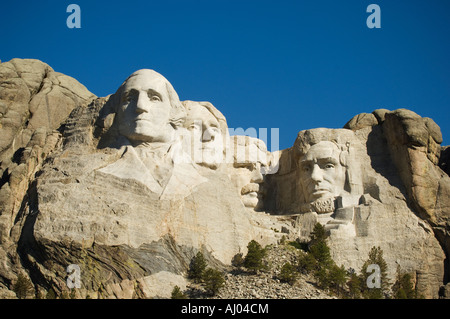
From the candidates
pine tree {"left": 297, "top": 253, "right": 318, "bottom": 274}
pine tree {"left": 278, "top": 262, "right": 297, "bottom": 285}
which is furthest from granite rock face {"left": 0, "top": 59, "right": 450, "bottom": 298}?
pine tree {"left": 278, "top": 262, "right": 297, "bottom": 285}

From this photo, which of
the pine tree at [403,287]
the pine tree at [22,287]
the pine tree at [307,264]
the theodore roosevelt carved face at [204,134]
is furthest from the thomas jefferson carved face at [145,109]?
the pine tree at [403,287]

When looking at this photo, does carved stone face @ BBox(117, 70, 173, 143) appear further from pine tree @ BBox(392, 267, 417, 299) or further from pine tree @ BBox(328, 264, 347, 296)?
pine tree @ BBox(392, 267, 417, 299)

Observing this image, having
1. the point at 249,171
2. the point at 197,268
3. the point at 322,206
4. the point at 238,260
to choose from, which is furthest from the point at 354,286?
the point at 249,171

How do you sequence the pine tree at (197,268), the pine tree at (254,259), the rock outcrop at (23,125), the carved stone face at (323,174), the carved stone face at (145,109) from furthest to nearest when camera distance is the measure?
the carved stone face at (323,174), the carved stone face at (145,109), the pine tree at (254,259), the rock outcrop at (23,125), the pine tree at (197,268)

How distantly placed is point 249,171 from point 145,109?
7117 millimetres

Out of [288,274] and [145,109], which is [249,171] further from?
[288,274]

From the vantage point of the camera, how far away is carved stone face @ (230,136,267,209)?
34.8 metres

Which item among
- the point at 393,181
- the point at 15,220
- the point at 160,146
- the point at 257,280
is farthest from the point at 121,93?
the point at 393,181

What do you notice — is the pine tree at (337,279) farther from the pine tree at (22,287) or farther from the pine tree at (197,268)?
the pine tree at (22,287)

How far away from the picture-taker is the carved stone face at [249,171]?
114 ft

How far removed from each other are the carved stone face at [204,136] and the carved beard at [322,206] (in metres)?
3.81

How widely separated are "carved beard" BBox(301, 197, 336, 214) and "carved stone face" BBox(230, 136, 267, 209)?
249 cm

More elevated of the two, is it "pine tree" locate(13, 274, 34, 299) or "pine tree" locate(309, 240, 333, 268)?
"pine tree" locate(309, 240, 333, 268)

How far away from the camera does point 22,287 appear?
25.5 meters
